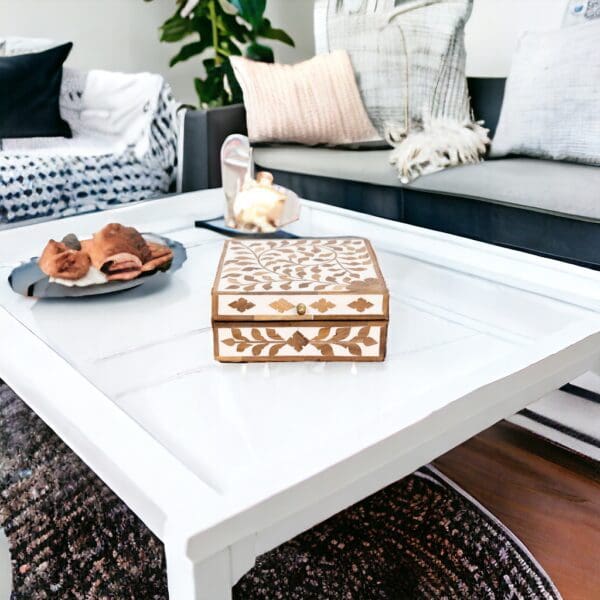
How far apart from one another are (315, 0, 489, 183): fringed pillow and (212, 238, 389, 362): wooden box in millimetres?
1259

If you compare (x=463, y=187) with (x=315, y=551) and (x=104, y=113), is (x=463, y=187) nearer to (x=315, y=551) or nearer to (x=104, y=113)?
(x=315, y=551)

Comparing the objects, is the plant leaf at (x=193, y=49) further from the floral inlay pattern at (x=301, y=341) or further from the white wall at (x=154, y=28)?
the floral inlay pattern at (x=301, y=341)

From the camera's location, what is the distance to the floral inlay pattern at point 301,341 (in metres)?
0.71

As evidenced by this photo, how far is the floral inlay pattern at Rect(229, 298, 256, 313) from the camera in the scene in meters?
0.71

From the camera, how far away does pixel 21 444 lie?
118 centimetres

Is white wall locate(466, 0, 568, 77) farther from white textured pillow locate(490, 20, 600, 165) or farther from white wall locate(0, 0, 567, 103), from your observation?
white textured pillow locate(490, 20, 600, 165)

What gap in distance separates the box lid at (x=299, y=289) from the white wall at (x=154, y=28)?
2.00 m

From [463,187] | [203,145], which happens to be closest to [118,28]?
[203,145]

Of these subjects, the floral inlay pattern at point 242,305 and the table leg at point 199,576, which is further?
the floral inlay pattern at point 242,305

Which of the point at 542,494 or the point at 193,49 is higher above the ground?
the point at 193,49

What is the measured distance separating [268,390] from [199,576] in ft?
0.82

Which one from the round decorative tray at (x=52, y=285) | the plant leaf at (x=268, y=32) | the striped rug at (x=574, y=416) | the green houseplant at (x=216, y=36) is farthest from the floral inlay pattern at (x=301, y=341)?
the plant leaf at (x=268, y=32)

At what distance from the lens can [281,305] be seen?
71 cm

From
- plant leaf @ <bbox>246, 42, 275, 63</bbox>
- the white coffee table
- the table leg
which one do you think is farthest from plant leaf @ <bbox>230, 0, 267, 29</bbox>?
the table leg
